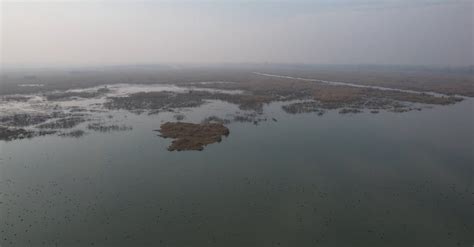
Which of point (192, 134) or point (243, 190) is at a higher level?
point (192, 134)

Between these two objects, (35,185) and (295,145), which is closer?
(35,185)

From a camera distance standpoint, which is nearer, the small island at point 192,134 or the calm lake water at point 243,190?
the calm lake water at point 243,190

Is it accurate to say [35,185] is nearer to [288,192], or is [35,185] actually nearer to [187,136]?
[187,136]

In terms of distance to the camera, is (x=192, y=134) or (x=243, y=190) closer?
(x=243, y=190)

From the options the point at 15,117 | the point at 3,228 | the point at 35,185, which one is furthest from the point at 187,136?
the point at 15,117

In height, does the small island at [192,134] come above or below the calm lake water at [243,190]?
above
